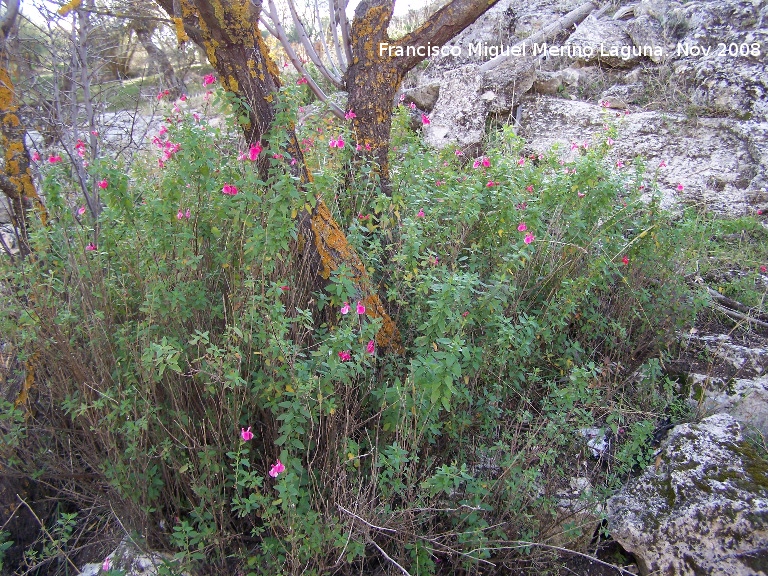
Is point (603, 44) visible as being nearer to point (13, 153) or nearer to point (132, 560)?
point (13, 153)

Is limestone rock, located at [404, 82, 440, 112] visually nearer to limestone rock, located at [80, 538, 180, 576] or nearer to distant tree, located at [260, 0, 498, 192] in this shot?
distant tree, located at [260, 0, 498, 192]

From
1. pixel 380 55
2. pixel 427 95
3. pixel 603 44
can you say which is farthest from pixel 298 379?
pixel 603 44

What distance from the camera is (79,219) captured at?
3189 millimetres

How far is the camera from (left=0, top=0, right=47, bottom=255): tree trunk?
10.2 ft

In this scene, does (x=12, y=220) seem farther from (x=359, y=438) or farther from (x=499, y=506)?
(x=499, y=506)

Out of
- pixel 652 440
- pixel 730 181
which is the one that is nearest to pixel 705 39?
pixel 730 181

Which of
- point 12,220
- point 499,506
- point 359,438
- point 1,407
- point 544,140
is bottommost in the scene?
point 499,506

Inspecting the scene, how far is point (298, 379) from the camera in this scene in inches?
80.3

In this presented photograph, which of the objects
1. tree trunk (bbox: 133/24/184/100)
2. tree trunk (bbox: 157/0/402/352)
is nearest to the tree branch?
tree trunk (bbox: 157/0/402/352)

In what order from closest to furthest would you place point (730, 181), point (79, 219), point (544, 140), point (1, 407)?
point (1, 407), point (79, 219), point (730, 181), point (544, 140)

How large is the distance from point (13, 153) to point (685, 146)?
17.9ft

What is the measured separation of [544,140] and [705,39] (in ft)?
7.23

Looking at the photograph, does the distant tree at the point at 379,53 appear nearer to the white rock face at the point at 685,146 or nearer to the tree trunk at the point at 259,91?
the tree trunk at the point at 259,91

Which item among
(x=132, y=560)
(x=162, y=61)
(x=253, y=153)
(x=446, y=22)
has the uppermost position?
(x=162, y=61)
